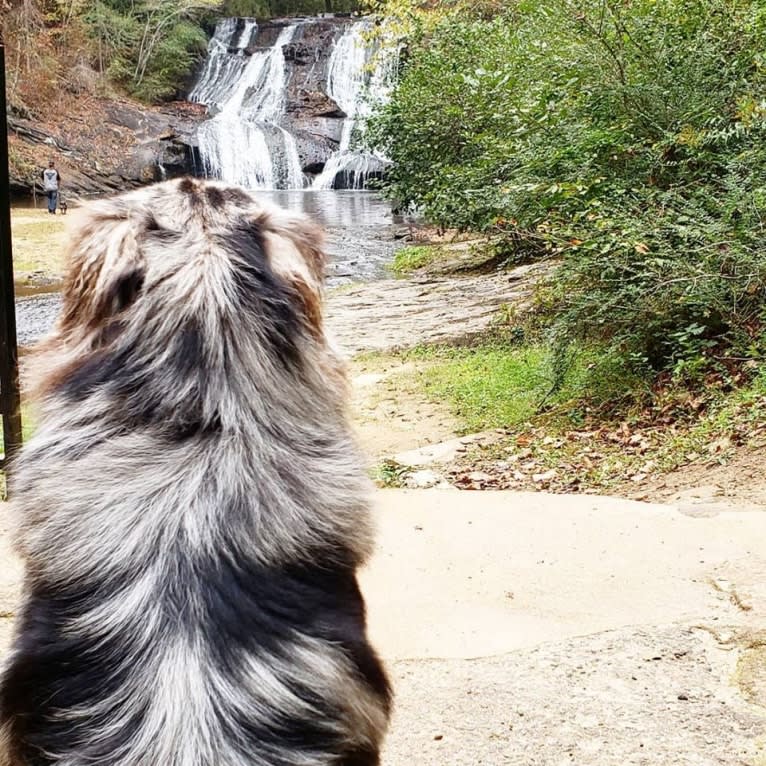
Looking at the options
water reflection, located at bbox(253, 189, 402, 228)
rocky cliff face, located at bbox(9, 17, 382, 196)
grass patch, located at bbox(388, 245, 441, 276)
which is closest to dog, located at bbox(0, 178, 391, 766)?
Answer: grass patch, located at bbox(388, 245, 441, 276)

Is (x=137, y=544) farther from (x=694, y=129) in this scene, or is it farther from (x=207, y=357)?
(x=694, y=129)

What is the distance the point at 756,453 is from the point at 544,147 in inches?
178

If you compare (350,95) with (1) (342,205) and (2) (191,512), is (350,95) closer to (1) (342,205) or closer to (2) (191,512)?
(1) (342,205)

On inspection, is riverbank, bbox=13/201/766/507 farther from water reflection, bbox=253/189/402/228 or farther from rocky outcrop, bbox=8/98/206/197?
rocky outcrop, bbox=8/98/206/197

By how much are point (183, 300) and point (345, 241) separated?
2128 cm

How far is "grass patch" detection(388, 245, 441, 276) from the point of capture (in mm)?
18359

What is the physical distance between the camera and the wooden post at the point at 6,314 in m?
4.54

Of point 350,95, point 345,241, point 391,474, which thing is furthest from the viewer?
point 350,95

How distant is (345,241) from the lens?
2270 centimetres

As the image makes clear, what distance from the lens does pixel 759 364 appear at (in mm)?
6258

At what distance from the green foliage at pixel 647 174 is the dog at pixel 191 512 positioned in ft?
17.3

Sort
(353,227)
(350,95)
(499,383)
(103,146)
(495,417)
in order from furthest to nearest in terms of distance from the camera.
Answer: (350,95) → (103,146) → (353,227) → (499,383) → (495,417)

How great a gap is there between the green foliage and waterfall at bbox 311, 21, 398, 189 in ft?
75.9

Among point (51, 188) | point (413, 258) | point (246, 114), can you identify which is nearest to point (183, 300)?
point (413, 258)
